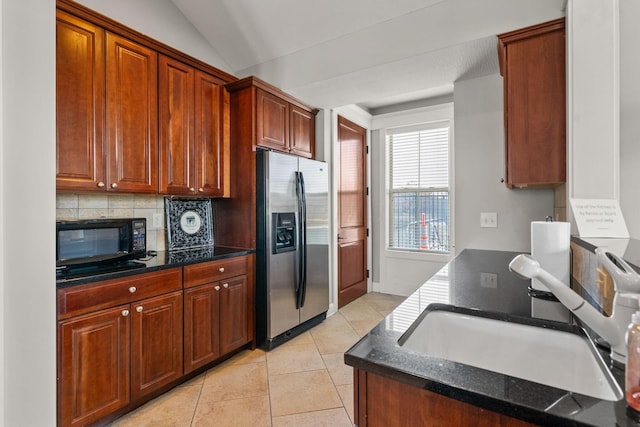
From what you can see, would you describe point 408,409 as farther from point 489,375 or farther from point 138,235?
point 138,235

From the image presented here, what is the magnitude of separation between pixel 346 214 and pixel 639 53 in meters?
2.90

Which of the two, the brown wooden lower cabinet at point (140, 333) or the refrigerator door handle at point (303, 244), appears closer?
the brown wooden lower cabinet at point (140, 333)

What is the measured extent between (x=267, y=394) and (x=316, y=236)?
4.93 feet

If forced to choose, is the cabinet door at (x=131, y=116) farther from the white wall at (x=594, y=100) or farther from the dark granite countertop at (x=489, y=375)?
the white wall at (x=594, y=100)

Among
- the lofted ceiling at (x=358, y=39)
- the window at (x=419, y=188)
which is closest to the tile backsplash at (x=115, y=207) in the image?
the lofted ceiling at (x=358, y=39)

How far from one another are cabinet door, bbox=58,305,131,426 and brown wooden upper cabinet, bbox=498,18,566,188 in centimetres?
247

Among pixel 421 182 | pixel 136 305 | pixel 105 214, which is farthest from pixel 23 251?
pixel 421 182

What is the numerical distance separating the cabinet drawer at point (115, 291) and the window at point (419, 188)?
3063mm

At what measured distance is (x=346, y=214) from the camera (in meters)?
4.05

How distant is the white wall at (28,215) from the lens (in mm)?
1388

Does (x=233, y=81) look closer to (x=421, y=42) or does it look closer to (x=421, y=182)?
(x=421, y=42)

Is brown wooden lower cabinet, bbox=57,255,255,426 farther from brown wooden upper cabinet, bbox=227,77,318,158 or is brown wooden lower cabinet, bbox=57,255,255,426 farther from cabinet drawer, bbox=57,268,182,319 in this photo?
brown wooden upper cabinet, bbox=227,77,318,158

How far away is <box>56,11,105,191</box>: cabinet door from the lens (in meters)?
1.83

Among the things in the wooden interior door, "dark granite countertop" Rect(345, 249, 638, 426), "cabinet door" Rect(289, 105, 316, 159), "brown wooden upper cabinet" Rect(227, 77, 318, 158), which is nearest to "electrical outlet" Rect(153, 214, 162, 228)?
"brown wooden upper cabinet" Rect(227, 77, 318, 158)
